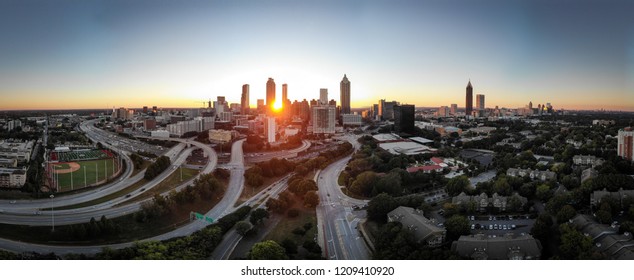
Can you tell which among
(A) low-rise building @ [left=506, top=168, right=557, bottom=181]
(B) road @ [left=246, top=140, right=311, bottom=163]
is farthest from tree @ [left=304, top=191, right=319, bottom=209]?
(A) low-rise building @ [left=506, top=168, right=557, bottom=181]

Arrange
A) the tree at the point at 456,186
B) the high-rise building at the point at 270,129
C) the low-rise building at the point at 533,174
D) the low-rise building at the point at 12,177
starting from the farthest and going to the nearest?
the high-rise building at the point at 270,129 < the low-rise building at the point at 533,174 < the tree at the point at 456,186 < the low-rise building at the point at 12,177

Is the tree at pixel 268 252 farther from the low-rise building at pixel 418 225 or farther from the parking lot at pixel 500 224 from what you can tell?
the parking lot at pixel 500 224

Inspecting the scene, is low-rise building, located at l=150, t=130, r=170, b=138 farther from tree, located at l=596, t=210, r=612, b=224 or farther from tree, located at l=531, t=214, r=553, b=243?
tree, located at l=596, t=210, r=612, b=224

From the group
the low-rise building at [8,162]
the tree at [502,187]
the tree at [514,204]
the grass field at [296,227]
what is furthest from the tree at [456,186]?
the low-rise building at [8,162]

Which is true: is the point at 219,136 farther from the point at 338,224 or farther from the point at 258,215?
the point at 338,224

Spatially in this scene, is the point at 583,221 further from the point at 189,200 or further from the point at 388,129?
the point at 388,129

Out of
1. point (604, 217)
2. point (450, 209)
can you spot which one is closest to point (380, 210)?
point (450, 209)
